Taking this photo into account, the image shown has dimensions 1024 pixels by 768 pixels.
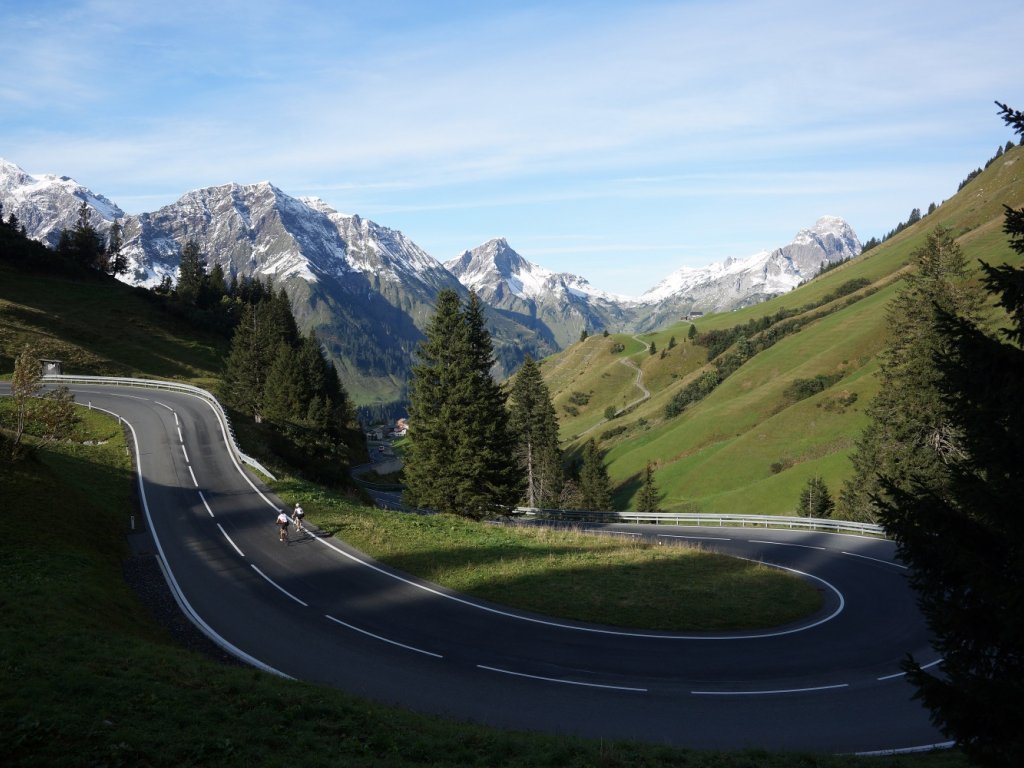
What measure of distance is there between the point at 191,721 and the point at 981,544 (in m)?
11.8

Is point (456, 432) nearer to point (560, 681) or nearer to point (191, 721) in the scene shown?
point (560, 681)

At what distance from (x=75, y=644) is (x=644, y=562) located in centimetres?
1975

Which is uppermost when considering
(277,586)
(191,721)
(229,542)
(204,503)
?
(191,721)

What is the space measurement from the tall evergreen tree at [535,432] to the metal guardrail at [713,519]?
4.88m

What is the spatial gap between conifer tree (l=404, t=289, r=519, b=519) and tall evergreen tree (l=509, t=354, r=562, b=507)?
1183 centimetres

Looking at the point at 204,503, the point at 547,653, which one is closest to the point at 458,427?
the point at 204,503

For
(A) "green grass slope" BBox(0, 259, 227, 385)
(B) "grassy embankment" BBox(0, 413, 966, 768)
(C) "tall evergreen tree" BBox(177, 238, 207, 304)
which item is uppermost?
(C) "tall evergreen tree" BBox(177, 238, 207, 304)

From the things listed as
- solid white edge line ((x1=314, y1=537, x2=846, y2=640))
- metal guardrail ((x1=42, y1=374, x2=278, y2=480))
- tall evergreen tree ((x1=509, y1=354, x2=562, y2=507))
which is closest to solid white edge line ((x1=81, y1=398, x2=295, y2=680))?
solid white edge line ((x1=314, y1=537, x2=846, y2=640))

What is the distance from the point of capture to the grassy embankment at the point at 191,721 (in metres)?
8.91

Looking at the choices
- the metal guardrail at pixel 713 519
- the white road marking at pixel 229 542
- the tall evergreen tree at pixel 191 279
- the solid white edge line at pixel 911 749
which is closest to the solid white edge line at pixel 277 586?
the white road marking at pixel 229 542

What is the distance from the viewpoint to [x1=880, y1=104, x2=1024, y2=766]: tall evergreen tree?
784 centimetres

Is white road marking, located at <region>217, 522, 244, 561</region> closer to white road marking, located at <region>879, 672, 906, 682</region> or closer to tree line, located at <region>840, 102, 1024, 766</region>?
white road marking, located at <region>879, 672, 906, 682</region>

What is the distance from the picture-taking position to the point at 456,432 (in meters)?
40.7

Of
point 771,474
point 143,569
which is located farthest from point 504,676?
point 771,474
